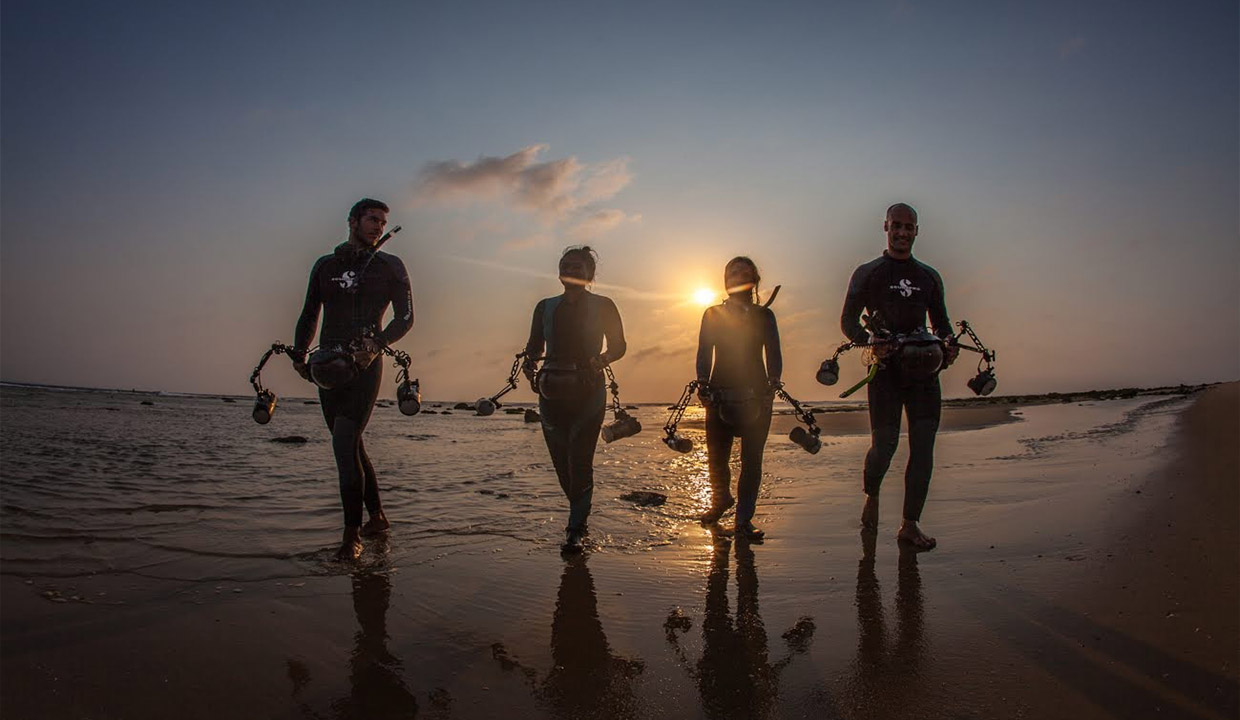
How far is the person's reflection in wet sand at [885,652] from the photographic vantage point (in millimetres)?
2871

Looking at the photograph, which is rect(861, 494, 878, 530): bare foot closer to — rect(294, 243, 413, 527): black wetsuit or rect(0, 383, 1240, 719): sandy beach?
rect(0, 383, 1240, 719): sandy beach

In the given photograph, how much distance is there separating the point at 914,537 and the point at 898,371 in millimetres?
1601

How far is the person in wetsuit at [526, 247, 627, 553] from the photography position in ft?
20.0

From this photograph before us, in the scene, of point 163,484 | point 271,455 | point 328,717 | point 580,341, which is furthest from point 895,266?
point 271,455

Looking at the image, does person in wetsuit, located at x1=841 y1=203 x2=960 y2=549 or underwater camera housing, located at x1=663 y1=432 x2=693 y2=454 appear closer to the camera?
person in wetsuit, located at x1=841 y1=203 x2=960 y2=549

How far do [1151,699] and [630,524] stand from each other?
16.1 ft

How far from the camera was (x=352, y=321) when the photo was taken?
20.0 ft

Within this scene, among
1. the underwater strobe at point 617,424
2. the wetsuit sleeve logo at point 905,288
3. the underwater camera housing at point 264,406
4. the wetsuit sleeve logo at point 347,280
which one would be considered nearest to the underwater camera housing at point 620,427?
the underwater strobe at point 617,424

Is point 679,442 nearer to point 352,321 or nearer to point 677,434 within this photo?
point 677,434

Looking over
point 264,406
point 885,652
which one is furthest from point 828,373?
point 264,406

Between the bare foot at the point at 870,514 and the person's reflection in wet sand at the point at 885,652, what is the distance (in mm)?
1573

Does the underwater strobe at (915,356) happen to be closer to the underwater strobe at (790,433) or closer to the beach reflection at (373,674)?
the underwater strobe at (790,433)

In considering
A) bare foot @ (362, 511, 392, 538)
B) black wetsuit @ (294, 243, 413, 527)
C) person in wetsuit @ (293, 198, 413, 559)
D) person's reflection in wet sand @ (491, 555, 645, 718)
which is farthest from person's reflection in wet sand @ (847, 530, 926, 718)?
bare foot @ (362, 511, 392, 538)

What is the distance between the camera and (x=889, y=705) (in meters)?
2.83
